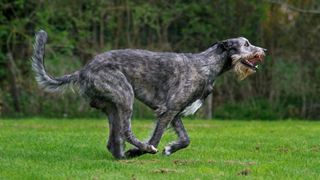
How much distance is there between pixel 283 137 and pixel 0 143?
545cm

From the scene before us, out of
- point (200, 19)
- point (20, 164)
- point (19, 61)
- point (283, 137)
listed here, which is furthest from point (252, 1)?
point (20, 164)

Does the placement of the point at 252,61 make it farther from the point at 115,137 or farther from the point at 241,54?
the point at 115,137

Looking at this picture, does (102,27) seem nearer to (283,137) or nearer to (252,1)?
(252,1)

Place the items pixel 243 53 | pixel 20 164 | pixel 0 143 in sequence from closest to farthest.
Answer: pixel 20 164, pixel 243 53, pixel 0 143

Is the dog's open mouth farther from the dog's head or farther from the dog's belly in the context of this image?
the dog's belly

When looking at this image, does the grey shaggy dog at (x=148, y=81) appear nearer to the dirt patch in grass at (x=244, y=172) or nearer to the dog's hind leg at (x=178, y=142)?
the dog's hind leg at (x=178, y=142)

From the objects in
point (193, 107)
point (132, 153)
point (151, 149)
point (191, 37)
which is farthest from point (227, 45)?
point (191, 37)

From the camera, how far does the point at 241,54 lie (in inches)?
443

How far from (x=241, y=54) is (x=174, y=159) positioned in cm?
180

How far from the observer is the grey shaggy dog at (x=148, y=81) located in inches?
415

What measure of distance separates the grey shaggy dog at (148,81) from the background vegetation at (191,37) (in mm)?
→ 13371

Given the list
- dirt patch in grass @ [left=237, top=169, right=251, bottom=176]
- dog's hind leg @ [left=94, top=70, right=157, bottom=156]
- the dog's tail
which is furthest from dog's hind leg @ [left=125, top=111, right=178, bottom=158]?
dirt patch in grass @ [left=237, top=169, right=251, bottom=176]

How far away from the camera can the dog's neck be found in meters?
11.1

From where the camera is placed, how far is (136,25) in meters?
25.5
